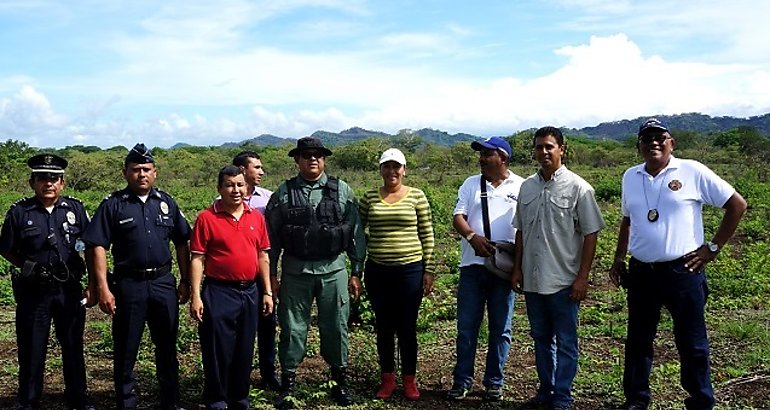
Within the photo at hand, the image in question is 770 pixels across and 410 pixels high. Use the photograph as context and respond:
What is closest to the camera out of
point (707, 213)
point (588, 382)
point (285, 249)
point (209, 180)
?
point (285, 249)

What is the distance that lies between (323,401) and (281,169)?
30.9 m

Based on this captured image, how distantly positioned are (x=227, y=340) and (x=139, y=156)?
50.3 inches

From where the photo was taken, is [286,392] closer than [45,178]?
No

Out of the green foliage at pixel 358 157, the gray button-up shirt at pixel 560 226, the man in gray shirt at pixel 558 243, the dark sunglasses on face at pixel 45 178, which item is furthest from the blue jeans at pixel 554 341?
the green foliage at pixel 358 157

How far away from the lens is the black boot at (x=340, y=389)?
471 cm

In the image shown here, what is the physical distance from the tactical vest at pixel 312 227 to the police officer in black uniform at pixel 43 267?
1307 mm

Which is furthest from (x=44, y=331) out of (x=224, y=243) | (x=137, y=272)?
(x=224, y=243)

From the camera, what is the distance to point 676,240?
410cm

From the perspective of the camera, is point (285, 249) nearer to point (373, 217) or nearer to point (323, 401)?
point (373, 217)

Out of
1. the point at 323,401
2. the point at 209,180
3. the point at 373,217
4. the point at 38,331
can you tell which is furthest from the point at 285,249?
the point at 209,180

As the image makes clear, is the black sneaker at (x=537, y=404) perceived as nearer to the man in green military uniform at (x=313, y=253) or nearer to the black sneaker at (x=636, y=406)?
the black sneaker at (x=636, y=406)

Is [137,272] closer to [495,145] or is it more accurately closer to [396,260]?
[396,260]

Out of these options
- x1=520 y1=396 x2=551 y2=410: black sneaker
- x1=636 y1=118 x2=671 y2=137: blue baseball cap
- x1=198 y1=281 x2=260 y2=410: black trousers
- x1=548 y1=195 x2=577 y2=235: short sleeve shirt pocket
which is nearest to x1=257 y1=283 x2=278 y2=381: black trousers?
x1=198 y1=281 x2=260 y2=410: black trousers

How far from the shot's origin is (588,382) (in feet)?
16.6
